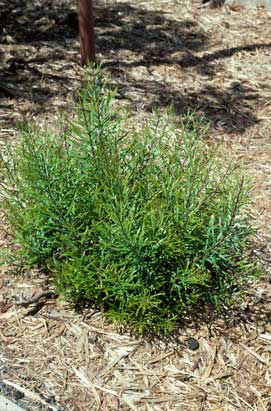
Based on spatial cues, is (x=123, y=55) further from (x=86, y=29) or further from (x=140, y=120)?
(x=140, y=120)

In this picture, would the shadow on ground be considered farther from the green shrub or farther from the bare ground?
the green shrub

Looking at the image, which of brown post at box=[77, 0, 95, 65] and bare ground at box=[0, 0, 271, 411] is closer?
bare ground at box=[0, 0, 271, 411]

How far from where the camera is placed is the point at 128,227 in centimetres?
311

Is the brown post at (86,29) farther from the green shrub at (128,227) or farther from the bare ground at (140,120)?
the green shrub at (128,227)

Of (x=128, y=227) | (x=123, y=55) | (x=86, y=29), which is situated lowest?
(x=123, y=55)

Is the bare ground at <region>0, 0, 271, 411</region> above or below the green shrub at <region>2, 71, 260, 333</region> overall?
below

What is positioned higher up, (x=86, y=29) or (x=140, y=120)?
(x=86, y=29)

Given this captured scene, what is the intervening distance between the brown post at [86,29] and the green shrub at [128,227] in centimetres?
231

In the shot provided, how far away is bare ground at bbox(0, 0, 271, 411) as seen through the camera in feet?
10.4

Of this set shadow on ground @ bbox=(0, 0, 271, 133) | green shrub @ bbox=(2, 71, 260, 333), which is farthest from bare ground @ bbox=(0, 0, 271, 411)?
green shrub @ bbox=(2, 71, 260, 333)

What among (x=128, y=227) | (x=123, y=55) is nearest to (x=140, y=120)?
(x=123, y=55)

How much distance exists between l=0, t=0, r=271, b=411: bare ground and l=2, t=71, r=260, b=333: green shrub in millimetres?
153

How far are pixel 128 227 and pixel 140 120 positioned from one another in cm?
234

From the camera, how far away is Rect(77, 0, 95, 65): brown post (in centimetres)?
565
